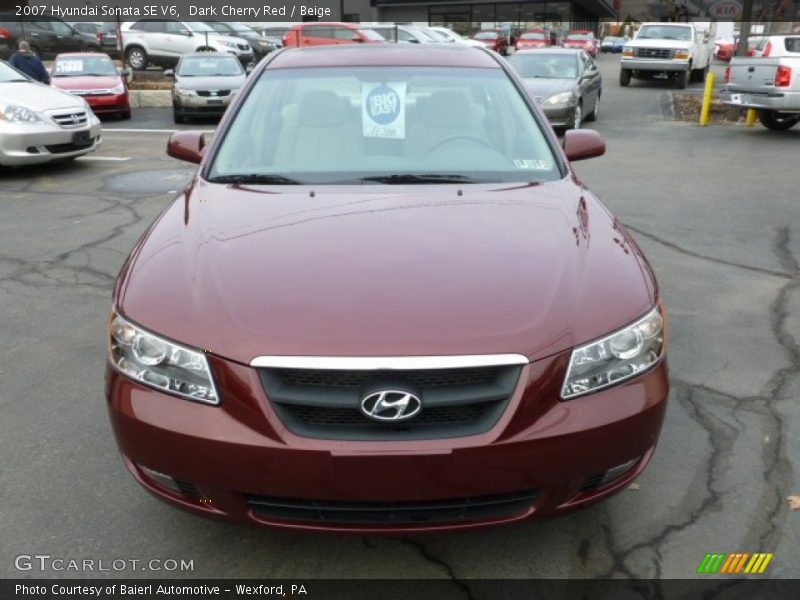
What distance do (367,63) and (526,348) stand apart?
2.38 m

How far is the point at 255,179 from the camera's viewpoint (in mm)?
3539

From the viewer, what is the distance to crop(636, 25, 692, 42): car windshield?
77.1 ft

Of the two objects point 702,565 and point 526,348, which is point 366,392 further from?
point 702,565

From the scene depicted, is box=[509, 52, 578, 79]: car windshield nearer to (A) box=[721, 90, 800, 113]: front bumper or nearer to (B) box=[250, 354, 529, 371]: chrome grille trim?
(A) box=[721, 90, 800, 113]: front bumper

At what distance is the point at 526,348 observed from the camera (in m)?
2.30

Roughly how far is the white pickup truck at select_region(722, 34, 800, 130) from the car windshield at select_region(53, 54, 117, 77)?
12.8 metres

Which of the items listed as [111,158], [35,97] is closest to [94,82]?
[111,158]

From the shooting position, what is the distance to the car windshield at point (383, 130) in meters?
3.59

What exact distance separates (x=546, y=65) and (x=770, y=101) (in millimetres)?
4122

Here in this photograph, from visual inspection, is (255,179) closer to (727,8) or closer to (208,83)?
(208,83)

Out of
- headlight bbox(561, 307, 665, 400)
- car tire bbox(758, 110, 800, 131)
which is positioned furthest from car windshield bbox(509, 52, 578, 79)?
headlight bbox(561, 307, 665, 400)

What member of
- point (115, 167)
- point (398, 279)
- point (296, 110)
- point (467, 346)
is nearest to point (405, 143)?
point (296, 110)

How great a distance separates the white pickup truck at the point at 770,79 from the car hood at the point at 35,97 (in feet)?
34.5

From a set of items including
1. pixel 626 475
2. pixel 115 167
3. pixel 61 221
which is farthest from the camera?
pixel 115 167
